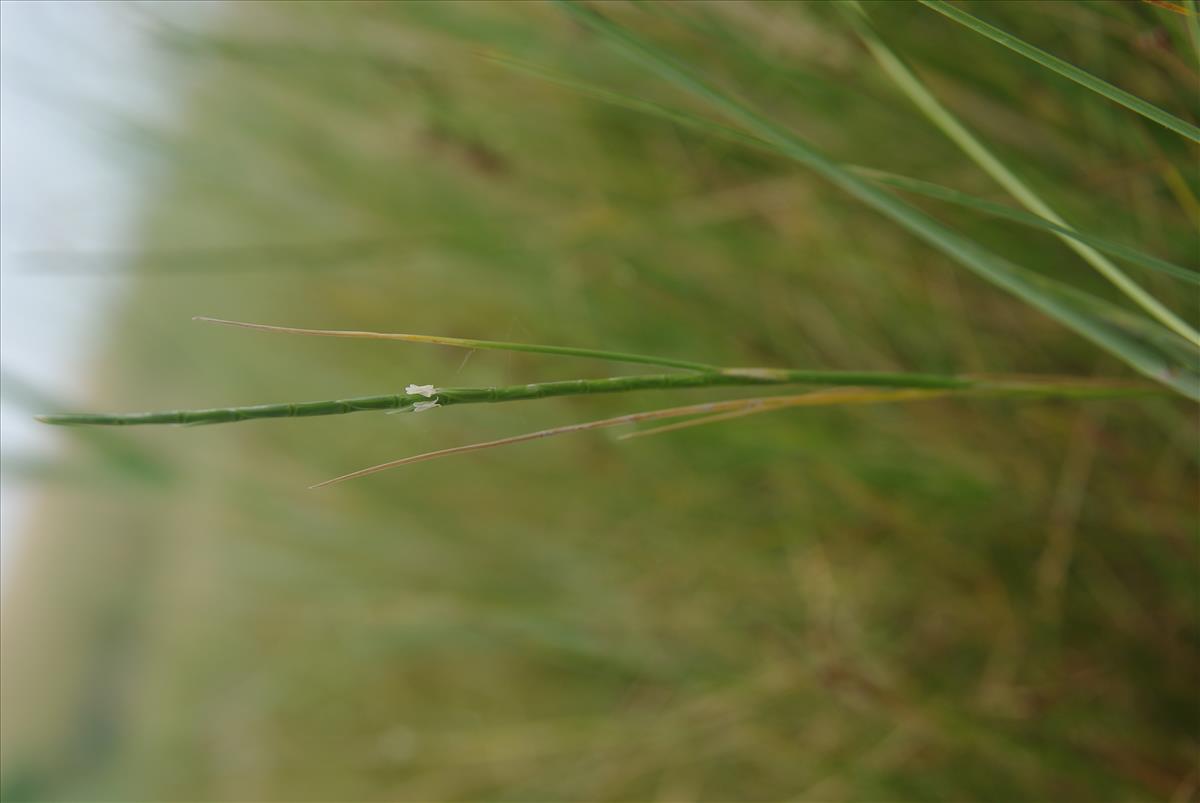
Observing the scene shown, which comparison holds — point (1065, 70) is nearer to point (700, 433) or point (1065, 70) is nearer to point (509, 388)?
point (509, 388)

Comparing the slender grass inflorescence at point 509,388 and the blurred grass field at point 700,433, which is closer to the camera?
the slender grass inflorescence at point 509,388

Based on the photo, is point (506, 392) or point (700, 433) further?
point (700, 433)

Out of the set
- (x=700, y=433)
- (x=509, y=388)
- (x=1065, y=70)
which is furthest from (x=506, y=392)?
(x=700, y=433)

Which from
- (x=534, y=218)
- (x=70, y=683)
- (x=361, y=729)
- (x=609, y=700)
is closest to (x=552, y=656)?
(x=609, y=700)

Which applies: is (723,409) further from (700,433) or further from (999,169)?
(700,433)
